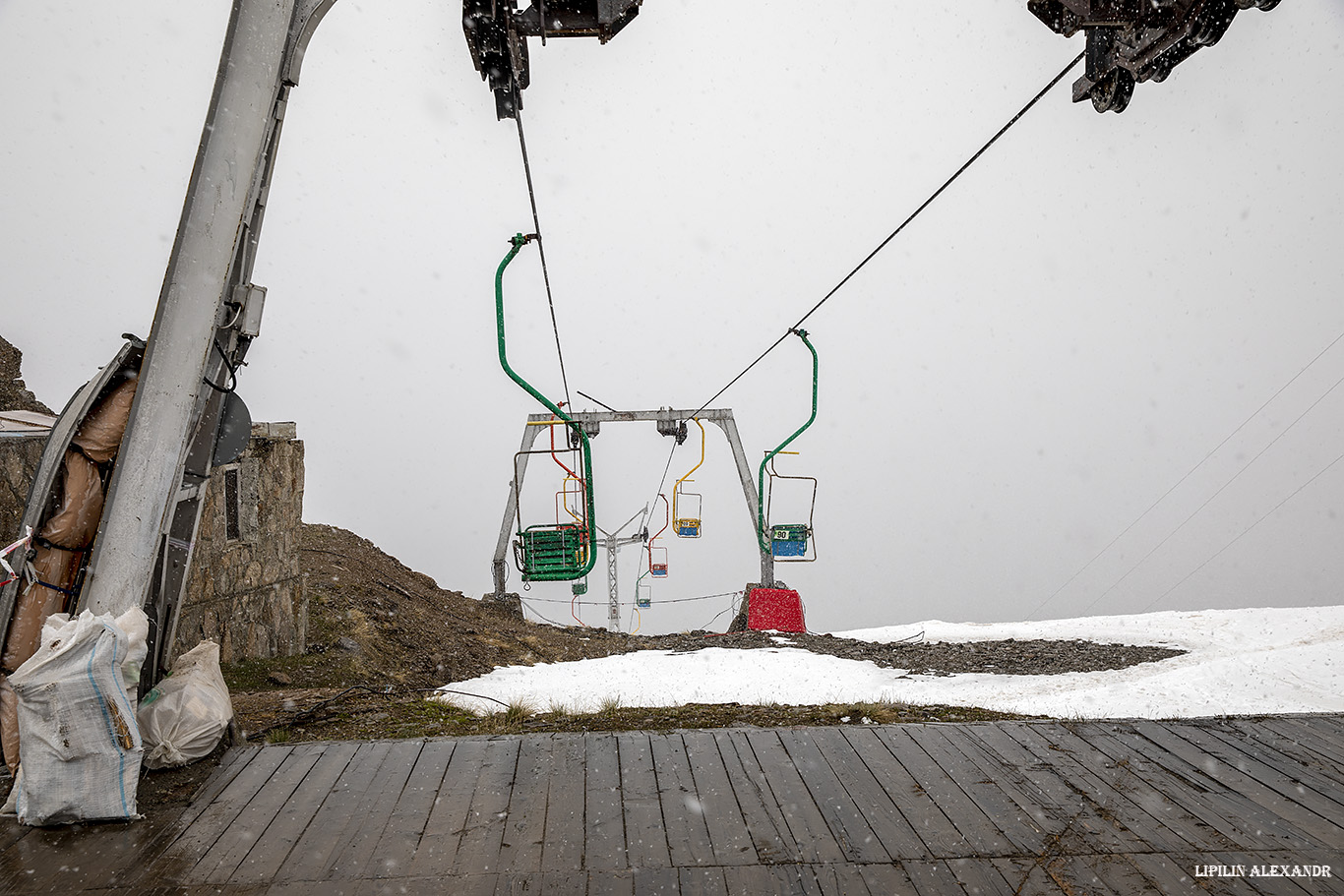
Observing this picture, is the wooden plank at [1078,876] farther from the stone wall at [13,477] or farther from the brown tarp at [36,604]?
the stone wall at [13,477]

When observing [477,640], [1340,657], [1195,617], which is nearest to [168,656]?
[477,640]

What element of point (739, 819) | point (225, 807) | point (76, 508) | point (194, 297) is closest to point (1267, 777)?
point (739, 819)

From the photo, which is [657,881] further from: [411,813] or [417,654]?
[417,654]

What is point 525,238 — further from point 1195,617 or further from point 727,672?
point 1195,617

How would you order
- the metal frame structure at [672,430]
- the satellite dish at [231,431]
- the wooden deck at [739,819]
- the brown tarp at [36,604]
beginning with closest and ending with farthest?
the wooden deck at [739,819] < the brown tarp at [36,604] < the satellite dish at [231,431] < the metal frame structure at [672,430]

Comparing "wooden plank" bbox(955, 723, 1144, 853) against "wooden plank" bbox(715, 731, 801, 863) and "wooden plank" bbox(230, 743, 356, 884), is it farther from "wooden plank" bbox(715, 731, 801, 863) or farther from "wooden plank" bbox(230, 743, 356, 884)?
"wooden plank" bbox(230, 743, 356, 884)

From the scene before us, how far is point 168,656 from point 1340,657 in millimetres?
10069

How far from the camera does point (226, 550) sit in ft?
25.1

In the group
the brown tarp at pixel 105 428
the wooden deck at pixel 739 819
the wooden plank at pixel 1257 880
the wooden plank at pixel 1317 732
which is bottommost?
the wooden plank at pixel 1257 880

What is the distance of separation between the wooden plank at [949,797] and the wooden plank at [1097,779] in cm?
39

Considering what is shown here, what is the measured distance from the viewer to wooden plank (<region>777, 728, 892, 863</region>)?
9.62ft

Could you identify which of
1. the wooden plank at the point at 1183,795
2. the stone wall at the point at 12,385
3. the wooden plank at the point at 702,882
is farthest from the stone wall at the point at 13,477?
the wooden plank at the point at 1183,795

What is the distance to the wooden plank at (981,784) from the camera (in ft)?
10.0

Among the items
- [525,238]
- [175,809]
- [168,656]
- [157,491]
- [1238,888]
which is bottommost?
[1238,888]
